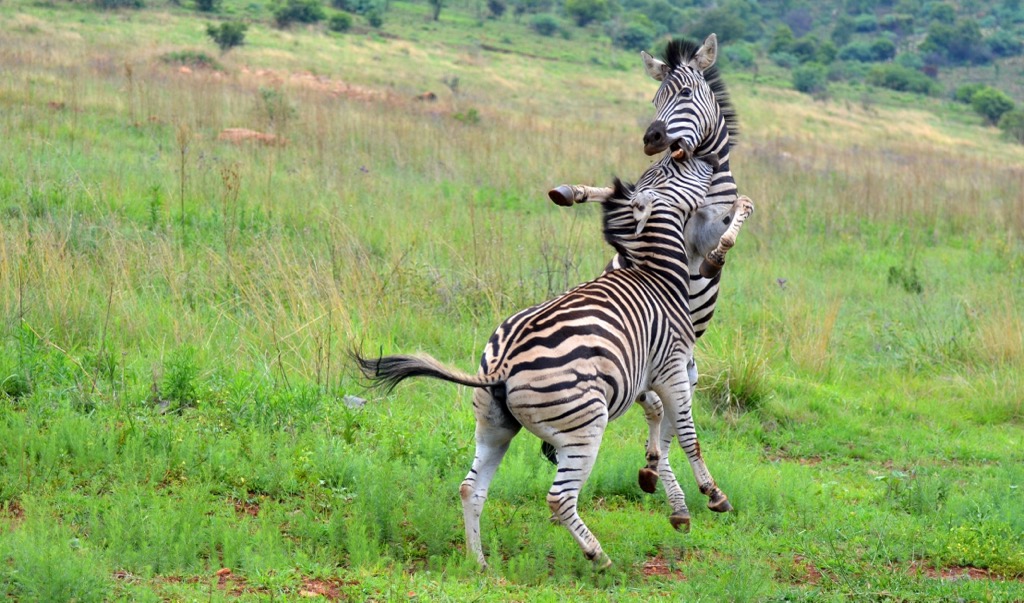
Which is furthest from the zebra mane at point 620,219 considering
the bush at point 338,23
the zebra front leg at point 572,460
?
the bush at point 338,23

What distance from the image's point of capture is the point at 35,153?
11711 mm

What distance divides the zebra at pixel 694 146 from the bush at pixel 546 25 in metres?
48.9

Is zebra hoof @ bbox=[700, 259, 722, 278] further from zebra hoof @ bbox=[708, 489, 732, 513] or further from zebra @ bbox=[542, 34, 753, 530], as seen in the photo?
zebra hoof @ bbox=[708, 489, 732, 513]

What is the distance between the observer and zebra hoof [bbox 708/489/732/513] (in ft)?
18.4

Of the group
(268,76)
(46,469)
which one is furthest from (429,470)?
(268,76)

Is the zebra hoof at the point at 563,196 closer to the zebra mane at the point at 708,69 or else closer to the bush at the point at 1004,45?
the zebra mane at the point at 708,69

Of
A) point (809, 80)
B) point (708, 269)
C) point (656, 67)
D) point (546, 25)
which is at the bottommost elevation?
point (809, 80)

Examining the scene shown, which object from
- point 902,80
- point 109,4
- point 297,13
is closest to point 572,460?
point 109,4

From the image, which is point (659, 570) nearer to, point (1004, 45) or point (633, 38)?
point (633, 38)

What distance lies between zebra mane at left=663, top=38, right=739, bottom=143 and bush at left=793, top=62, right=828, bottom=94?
43734 mm

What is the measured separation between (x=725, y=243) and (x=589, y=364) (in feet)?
3.34

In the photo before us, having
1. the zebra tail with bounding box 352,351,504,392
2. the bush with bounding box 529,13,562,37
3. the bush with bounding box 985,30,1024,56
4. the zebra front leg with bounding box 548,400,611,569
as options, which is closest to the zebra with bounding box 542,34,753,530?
the zebra front leg with bounding box 548,400,611,569

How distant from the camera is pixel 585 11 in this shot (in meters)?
58.2

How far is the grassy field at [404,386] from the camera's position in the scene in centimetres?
503
